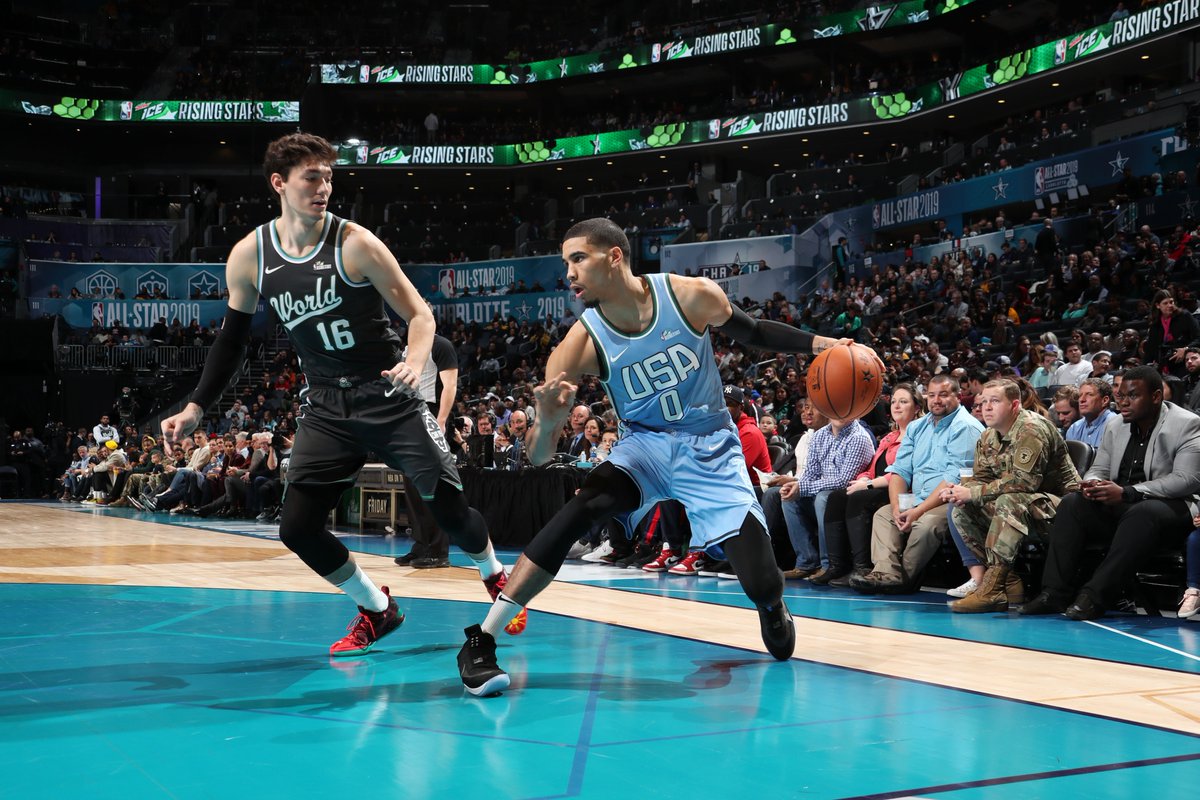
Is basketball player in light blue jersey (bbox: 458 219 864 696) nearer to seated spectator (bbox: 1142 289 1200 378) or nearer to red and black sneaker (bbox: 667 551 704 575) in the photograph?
red and black sneaker (bbox: 667 551 704 575)

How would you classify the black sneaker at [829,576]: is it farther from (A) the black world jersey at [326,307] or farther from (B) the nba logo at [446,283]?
(B) the nba logo at [446,283]

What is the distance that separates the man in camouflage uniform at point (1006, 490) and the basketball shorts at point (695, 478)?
2.51 metres

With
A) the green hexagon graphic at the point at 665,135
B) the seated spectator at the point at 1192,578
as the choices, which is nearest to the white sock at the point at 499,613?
the seated spectator at the point at 1192,578

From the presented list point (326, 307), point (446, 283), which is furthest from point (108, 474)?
point (326, 307)

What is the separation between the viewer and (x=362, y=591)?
4871mm

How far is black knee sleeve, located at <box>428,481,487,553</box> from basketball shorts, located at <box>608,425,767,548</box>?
2.49ft

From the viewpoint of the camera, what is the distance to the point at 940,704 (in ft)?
12.6

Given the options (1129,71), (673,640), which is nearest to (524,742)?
(673,640)

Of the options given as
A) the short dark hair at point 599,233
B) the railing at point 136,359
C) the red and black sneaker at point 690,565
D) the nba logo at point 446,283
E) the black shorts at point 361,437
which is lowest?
the red and black sneaker at point 690,565

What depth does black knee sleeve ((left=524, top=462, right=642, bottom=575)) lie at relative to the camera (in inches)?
167

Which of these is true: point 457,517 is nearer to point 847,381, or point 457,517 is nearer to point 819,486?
point 847,381

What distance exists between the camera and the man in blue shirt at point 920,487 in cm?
713

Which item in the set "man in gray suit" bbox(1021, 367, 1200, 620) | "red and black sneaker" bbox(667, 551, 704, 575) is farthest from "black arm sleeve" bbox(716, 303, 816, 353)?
"red and black sneaker" bbox(667, 551, 704, 575)

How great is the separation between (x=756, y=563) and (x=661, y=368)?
2.87 ft
